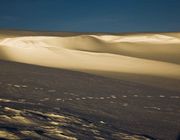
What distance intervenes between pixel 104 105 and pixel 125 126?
3.82 ft

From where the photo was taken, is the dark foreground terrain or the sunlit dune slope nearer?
the dark foreground terrain

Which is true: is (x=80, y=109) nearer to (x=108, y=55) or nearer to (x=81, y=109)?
(x=81, y=109)

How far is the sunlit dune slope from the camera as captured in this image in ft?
38.2

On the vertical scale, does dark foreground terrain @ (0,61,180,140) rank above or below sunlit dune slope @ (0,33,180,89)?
below

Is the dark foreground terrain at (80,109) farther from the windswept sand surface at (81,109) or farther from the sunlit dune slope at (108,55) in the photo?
the sunlit dune slope at (108,55)

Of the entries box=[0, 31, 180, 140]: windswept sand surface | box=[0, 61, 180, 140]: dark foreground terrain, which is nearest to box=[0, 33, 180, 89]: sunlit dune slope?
box=[0, 31, 180, 140]: windswept sand surface

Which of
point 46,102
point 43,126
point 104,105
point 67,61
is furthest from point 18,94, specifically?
point 67,61

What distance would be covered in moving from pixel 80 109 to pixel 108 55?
11684mm

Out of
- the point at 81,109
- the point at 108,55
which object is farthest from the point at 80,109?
the point at 108,55

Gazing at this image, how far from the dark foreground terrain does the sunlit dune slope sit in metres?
2.40

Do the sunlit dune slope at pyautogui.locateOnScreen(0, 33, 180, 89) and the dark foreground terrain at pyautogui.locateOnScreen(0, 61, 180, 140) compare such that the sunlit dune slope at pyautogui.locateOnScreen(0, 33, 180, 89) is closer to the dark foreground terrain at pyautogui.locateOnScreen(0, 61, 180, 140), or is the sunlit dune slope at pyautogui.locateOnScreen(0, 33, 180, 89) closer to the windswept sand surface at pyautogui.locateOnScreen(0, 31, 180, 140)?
the windswept sand surface at pyautogui.locateOnScreen(0, 31, 180, 140)

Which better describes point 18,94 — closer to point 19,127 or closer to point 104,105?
point 104,105

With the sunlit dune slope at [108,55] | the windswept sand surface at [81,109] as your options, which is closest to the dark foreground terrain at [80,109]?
the windswept sand surface at [81,109]

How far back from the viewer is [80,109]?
15.7 feet
